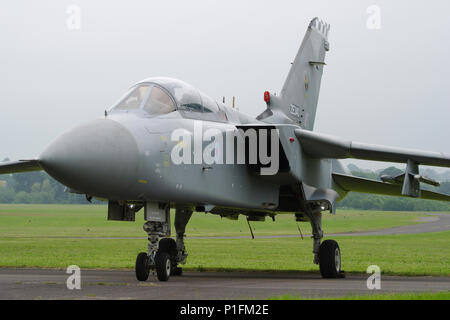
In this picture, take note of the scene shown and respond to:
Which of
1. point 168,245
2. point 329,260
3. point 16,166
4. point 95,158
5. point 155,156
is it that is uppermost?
point 95,158

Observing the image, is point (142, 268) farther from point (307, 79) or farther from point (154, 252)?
point (307, 79)

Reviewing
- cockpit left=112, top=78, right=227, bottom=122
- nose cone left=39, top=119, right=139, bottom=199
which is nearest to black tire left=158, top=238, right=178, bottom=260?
cockpit left=112, top=78, right=227, bottom=122

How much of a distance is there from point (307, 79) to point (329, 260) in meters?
5.99

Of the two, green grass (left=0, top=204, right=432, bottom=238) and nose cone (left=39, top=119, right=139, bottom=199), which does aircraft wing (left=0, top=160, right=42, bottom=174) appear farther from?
green grass (left=0, top=204, right=432, bottom=238)

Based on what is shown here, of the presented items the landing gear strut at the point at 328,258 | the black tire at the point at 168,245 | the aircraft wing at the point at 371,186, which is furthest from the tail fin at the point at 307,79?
the black tire at the point at 168,245

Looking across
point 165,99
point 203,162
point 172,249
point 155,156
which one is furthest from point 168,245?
point 155,156

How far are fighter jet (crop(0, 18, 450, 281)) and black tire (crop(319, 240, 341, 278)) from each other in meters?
0.03

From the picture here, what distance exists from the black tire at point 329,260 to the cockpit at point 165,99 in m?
4.93

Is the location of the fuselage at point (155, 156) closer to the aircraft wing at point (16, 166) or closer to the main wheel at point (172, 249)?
the main wheel at point (172, 249)

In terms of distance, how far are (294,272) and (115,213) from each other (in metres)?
6.75

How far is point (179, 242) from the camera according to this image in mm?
17359

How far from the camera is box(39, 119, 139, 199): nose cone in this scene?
33.8ft

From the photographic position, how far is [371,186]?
62.2 feet
